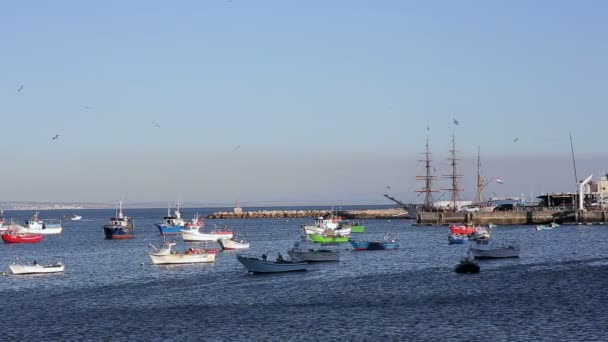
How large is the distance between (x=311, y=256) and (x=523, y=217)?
99715 millimetres

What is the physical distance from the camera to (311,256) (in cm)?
9169

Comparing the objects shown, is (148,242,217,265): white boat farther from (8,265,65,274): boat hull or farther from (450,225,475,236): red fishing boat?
(450,225,475,236): red fishing boat

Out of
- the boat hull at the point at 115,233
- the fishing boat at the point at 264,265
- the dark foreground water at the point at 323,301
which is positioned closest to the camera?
the dark foreground water at the point at 323,301

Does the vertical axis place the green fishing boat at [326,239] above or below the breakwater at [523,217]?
below

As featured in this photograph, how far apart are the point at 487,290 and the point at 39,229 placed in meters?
128

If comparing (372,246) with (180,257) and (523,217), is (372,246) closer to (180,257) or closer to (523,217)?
(180,257)

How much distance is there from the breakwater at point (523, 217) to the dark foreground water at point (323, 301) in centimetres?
7708

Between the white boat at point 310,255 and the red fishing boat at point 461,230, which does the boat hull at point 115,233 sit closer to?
the red fishing boat at point 461,230

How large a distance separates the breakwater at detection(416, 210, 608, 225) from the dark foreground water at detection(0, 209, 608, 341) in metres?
77.1

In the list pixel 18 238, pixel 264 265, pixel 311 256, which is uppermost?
pixel 18 238

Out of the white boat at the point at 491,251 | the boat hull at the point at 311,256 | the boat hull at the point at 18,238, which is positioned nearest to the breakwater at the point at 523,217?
the white boat at the point at 491,251

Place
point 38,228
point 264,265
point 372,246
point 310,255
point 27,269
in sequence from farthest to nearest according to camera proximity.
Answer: point 38,228 < point 372,246 < point 310,255 < point 27,269 < point 264,265

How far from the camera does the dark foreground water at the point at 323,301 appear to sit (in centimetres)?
4909

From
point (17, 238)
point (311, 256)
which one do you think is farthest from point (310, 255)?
point (17, 238)
